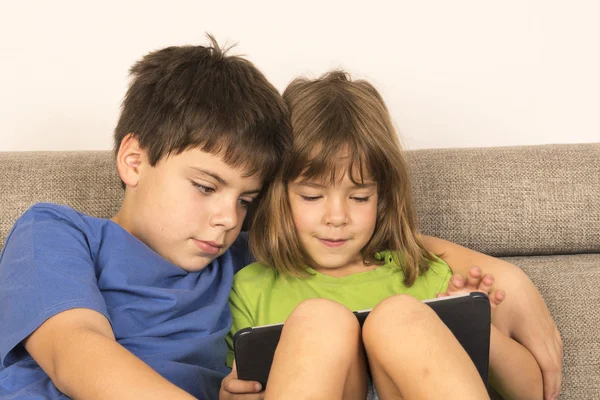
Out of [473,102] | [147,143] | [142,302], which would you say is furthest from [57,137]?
[473,102]

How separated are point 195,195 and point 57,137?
0.88 metres

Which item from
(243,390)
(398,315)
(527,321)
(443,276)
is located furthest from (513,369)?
(243,390)

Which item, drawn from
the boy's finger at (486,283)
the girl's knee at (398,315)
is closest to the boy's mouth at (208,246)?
the girl's knee at (398,315)

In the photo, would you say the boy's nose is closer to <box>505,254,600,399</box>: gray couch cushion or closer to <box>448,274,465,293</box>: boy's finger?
<box>448,274,465,293</box>: boy's finger

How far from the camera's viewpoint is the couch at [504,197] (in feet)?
5.69

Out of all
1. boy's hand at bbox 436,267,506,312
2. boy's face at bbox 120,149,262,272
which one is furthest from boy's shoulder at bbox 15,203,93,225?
boy's hand at bbox 436,267,506,312

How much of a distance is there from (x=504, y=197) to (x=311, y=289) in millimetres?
507

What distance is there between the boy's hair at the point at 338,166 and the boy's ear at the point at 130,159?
0.87ft

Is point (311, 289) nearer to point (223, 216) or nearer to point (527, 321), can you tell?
point (223, 216)

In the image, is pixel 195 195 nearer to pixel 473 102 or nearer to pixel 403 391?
pixel 403 391

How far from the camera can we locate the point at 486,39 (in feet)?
7.31

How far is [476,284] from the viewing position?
145 cm

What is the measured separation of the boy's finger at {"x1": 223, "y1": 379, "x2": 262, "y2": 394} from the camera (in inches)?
50.9

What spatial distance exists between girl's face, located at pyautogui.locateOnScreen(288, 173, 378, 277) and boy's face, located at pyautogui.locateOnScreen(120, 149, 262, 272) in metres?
0.15
